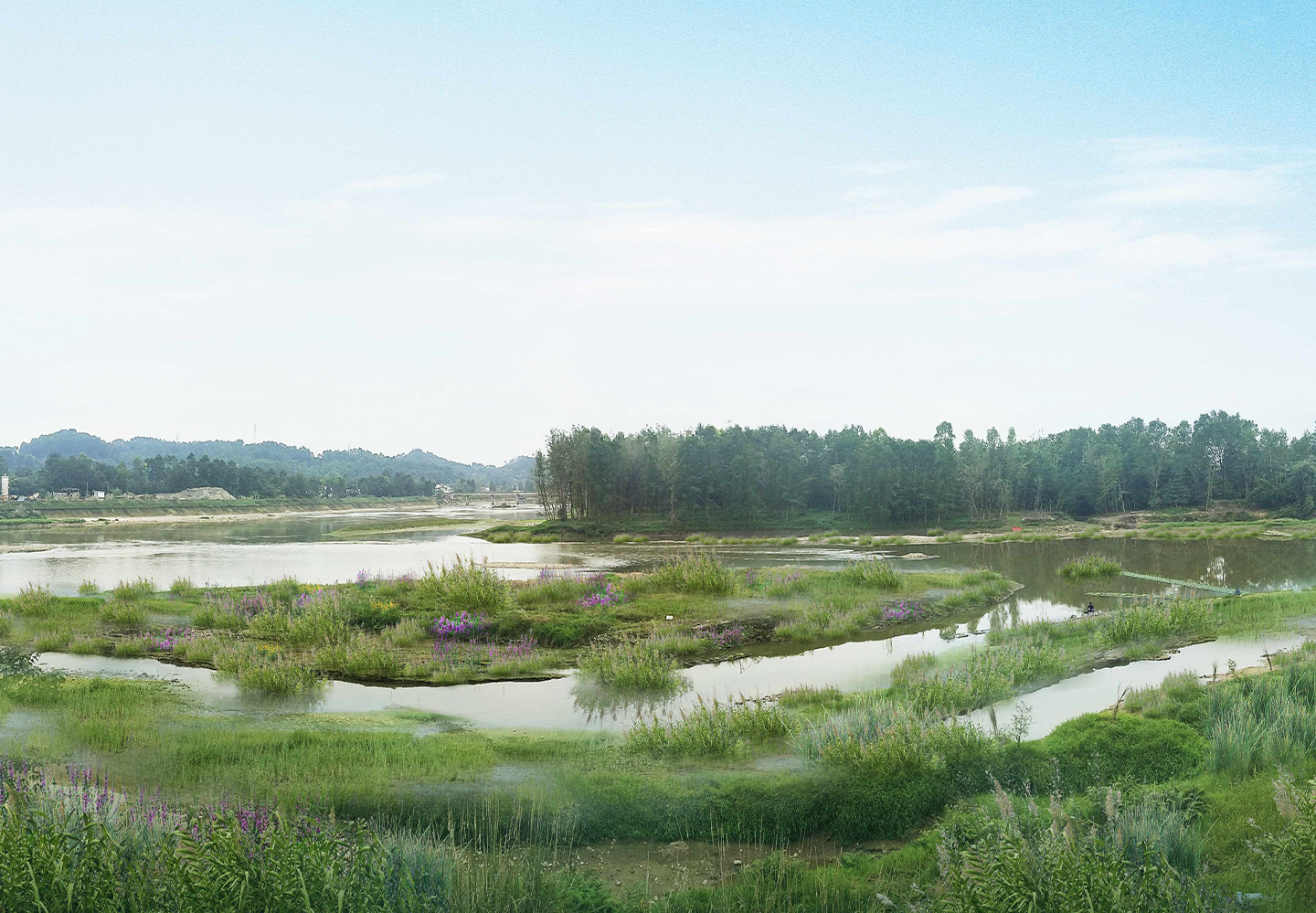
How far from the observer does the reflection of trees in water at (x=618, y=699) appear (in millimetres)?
12977

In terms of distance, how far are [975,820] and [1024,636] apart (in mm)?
11863

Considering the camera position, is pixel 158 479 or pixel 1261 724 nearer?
pixel 1261 724

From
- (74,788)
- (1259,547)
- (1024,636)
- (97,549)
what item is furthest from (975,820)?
(97,549)

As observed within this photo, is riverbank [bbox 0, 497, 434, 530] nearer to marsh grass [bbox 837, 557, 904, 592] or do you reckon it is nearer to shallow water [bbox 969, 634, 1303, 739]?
marsh grass [bbox 837, 557, 904, 592]

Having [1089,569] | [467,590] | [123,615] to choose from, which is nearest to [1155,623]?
[1089,569]

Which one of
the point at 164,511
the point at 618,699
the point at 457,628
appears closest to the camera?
the point at 618,699

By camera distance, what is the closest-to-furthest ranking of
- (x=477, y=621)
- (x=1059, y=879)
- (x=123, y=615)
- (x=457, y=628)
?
(x=1059, y=879) → (x=457, y=628) → (x=477, y=621) → (x=123, y=615)

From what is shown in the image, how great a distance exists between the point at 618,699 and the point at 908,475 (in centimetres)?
7444

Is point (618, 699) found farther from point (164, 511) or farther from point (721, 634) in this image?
point (164, 511)

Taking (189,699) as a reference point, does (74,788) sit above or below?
above

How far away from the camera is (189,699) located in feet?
45.1

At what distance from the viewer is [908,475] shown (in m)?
83.6

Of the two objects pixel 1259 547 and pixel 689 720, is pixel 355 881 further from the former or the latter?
pixel 1259 547

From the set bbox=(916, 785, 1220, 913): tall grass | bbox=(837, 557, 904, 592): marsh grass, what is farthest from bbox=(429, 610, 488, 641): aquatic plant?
bbox=(916, 785, 1220, 913): tall grass
